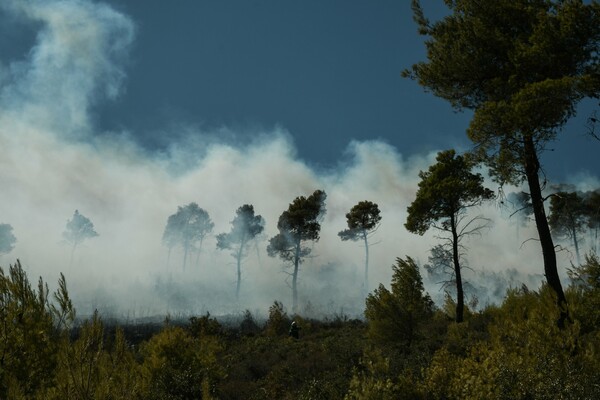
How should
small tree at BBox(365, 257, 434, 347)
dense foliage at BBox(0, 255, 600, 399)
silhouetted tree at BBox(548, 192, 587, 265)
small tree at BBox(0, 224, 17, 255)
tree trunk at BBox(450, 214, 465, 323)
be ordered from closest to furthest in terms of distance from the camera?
dense foliage at BBox(0, 255, 600, 399)
small tree at BBox(365, 257, 434, 347)
tree trunk at BBox(450, 214, 465, 323)
silhouetted tree at BBox(548, 192, 587, 265)
small tree at BBox(0, 224, 17, 255)

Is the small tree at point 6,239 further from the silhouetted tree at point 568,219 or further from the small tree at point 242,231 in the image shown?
the silhouetted tree at point 568,219

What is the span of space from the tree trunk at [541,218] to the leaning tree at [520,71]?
0.8 inches

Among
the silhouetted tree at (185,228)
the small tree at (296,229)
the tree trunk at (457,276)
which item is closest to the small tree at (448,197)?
the tree trunk at (457,276)

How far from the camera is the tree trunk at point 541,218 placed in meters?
9.83

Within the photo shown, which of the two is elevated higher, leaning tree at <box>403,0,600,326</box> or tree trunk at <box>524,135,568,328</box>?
leaning tree at <box>403,0,600,326</box>

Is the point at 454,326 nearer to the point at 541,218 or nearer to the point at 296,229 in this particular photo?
the point at 541,218

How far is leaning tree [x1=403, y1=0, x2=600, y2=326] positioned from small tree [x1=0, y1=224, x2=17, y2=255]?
70933 millimetres

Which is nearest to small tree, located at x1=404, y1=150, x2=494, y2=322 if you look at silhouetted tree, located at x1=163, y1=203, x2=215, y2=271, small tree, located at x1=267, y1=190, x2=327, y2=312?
small tree, located at x1=267, y1=190, x2=327, y2=312

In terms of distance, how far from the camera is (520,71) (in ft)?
33.2

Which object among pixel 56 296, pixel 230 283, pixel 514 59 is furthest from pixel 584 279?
pixel 230 283

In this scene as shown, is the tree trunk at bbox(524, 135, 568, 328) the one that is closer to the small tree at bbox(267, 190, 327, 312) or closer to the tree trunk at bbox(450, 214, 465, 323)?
the tree trunk at bbox(450, 214, 465, 323)

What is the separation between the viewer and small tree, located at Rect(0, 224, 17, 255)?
6244 centimetres

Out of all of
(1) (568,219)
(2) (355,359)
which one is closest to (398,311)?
(2) (355,359)

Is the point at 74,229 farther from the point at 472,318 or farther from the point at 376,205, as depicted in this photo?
the point at 472,318
